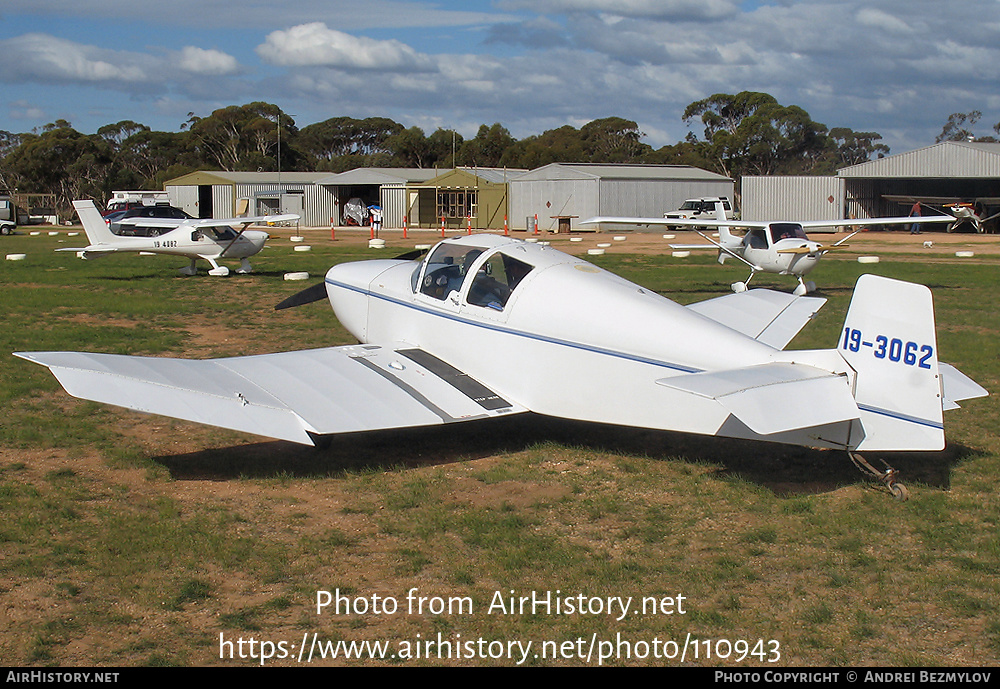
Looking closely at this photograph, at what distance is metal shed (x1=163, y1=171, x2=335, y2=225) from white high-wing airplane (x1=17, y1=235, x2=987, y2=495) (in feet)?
172

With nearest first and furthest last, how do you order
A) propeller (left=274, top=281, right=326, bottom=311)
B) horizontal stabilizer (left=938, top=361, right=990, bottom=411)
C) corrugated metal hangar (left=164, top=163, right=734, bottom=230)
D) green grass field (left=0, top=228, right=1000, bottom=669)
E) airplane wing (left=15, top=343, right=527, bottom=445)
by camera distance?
green grass field (left=0, top=228, right=1000, bottom=669) → airplane wing (left=15, top=343, right=527, bottom=445) → horizontal stabilizer (left=938, top=361, right=990, bottom=411) → propeller (left=274, top=281, right=326, bottom=311) → corrugated metal hangar (left=164, top=163, right=734, bottom=230)

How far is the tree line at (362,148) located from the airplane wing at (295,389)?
6859 centimetres

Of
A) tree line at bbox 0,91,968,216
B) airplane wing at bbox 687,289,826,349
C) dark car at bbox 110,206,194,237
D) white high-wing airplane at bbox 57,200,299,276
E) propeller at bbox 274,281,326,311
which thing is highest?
tree line at bbox 0,91,968,216

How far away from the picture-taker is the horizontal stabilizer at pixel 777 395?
514cm

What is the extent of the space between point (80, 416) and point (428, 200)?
50.4 metres

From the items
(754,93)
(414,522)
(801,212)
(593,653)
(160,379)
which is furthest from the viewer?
(754,93)

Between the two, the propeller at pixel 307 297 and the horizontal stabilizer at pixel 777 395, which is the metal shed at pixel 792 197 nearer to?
the propeller at pixel 307 297

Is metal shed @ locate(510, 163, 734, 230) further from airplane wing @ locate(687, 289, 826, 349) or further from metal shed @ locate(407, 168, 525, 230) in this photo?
airplane wing @ locate(687, 289, 826, 349)

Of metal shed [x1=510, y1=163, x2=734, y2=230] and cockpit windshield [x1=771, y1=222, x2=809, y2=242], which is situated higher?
metal shed [x1=510, y1=163, x2=734, y2=230]

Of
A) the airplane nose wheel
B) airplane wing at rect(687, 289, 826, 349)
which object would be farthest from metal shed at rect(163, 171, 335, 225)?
the airplane nose wheel

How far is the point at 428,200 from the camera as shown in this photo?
58.1 m

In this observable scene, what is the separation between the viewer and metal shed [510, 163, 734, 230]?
159ft

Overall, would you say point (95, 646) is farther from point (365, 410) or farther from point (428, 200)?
point (428, 200)

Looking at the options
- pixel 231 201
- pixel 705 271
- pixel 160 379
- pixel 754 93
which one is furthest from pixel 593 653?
pixel 754 93
